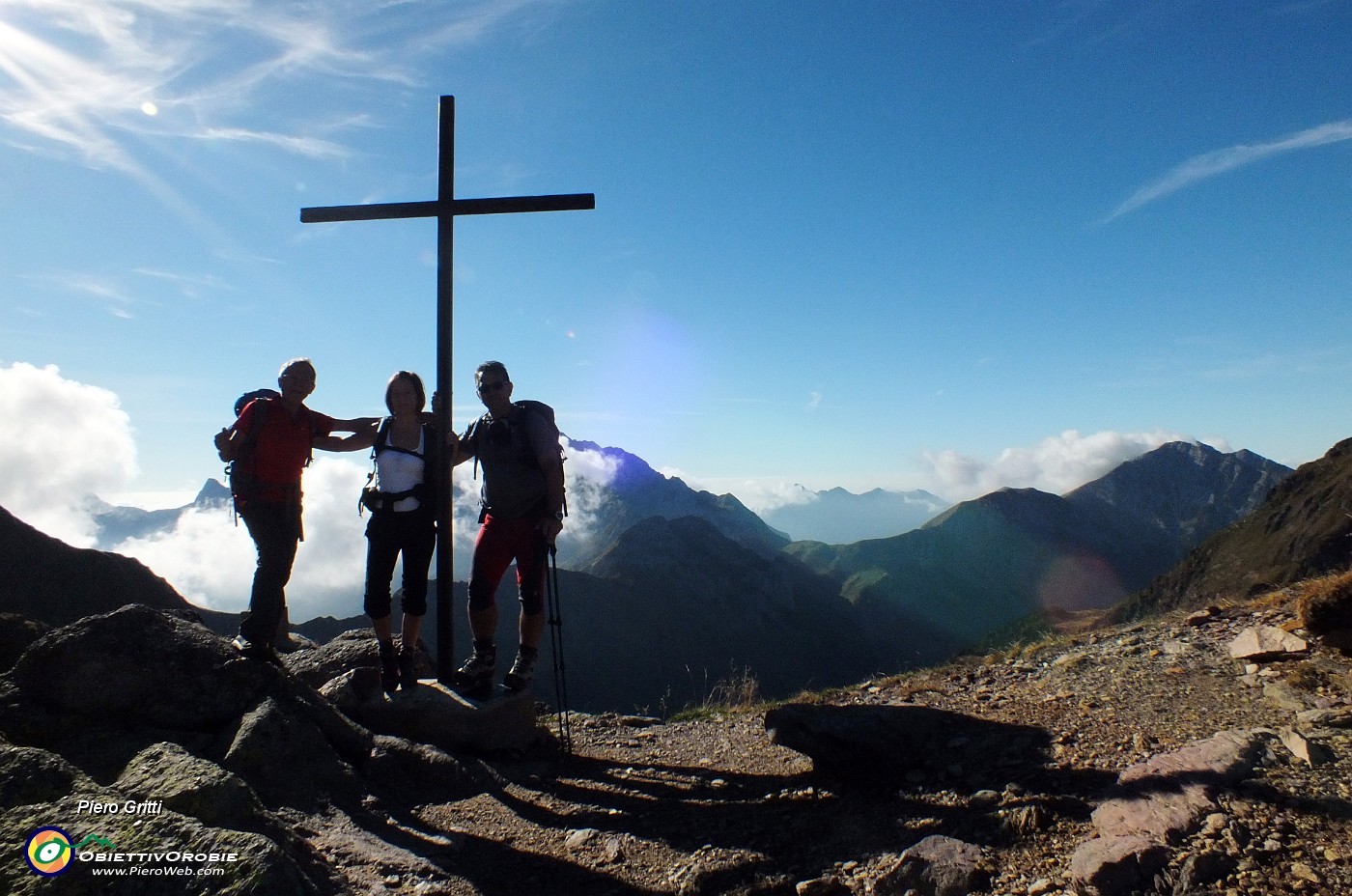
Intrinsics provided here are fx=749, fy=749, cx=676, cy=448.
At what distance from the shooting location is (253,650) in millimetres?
5926

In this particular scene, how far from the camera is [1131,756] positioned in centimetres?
494

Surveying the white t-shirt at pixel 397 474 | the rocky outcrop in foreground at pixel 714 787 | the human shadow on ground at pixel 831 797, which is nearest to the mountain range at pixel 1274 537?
the rocky outcrop in foreground at pixel 714 787

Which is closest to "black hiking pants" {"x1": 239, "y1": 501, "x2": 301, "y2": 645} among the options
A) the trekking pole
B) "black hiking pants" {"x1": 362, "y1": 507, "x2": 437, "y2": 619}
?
"black hiking pants" {"x1": 362, "y1": 507, "x2": 437, "y2": 619}

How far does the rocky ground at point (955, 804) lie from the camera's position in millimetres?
3623

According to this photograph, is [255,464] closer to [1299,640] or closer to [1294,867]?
[1294,867]

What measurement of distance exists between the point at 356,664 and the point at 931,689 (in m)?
6.01

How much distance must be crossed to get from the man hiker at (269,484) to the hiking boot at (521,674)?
195cm

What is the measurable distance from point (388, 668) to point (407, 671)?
165 millimetres

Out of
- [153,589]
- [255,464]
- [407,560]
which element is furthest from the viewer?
[153,589]

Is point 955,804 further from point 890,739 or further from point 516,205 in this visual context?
point 516,205

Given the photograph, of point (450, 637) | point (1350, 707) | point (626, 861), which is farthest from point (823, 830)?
point (450, 637)

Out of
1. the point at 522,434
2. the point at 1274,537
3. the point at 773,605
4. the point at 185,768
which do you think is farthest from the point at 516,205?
the point at 773,605

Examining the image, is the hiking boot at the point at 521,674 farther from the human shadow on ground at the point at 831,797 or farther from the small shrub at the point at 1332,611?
the small shrub at the point at 1332,611

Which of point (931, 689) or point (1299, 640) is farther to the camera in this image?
point (931, 689)
